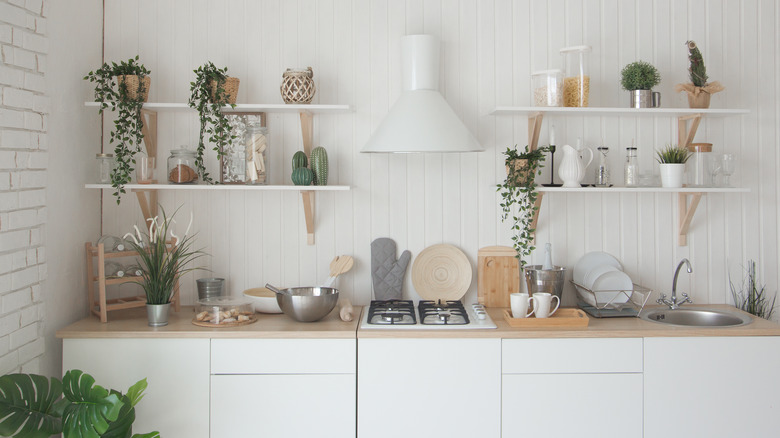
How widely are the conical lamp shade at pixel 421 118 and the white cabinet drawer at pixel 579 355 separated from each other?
0.86 metres

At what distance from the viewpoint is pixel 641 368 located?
2725 mm

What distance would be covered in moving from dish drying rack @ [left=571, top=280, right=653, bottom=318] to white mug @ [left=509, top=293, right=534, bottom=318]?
32cm

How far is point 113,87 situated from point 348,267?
4.59 feet

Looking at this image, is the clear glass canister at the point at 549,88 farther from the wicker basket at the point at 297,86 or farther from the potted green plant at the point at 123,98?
the potted green plant at the point at 123,98

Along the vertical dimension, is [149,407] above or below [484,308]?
below

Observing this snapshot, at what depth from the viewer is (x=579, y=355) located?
272 cm

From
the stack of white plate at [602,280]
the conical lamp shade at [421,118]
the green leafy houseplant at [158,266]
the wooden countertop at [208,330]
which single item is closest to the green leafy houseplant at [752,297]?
the stack of white plate at [602,280]

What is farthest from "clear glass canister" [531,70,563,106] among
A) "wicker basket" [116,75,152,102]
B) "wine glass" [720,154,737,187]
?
"wicker basket" [116,75,152,102]

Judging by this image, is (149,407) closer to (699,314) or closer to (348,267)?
(348,267)

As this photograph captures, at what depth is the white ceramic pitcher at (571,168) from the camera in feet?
9.91

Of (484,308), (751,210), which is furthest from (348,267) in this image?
(751,210)

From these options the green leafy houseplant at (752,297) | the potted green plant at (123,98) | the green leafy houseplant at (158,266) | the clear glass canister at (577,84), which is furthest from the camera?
the green leafy houseplant at (752,297)

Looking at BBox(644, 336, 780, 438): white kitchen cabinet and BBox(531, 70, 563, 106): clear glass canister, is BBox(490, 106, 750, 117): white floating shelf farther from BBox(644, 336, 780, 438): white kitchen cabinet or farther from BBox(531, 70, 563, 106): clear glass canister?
BBox(644, 336, 780, 438): white kitchen cabinet

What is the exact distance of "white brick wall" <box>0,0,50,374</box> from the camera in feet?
7.88
